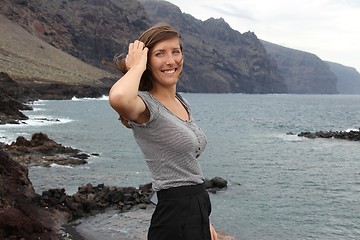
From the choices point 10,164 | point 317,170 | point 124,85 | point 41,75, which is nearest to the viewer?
point 124,85

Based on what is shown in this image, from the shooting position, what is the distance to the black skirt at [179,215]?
10.8 ft

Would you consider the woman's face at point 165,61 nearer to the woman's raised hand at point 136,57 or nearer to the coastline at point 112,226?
the woman's raised hand at point 136,57

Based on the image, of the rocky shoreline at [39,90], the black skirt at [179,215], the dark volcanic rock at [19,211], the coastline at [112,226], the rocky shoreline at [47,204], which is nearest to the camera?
the black skirt at [179,215]

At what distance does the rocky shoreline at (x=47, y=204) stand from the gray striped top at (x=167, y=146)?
32.9ft

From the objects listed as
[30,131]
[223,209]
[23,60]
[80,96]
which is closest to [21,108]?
[30,131]

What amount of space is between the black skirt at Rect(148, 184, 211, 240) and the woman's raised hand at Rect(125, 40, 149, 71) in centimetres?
92

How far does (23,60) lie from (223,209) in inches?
5844

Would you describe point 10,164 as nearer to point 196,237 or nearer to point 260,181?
point 196,237

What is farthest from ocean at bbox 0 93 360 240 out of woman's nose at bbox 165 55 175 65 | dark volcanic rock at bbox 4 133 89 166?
woman's nose at bbox 165 55 175 65

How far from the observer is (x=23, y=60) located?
158 meters

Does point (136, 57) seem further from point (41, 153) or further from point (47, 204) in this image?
point (41, 153)

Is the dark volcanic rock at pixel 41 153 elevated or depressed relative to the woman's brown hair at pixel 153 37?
depressed

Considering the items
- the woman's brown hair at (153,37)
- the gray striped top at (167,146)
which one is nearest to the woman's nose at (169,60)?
the woman's brown hair at (153,37)

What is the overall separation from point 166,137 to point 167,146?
0.07m
